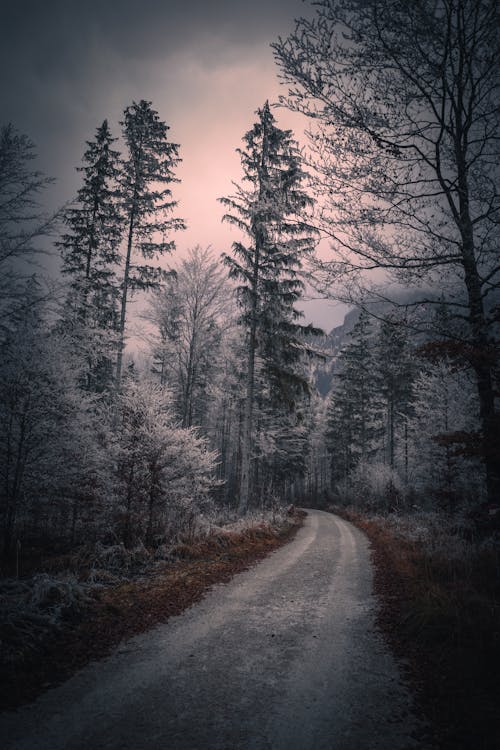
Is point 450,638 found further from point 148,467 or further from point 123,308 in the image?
point 123,308

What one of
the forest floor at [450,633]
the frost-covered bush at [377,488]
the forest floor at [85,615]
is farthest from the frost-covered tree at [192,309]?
the frost-covered bush at [377,488]

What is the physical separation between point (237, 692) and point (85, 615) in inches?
113

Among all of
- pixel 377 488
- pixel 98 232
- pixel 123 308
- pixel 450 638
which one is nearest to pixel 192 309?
pixel 123 308

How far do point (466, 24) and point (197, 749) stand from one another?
33.6ft

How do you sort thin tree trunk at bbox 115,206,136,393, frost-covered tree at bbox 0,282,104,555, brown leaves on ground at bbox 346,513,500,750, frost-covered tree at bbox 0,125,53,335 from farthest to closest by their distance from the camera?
1. thin tree trunk at bbox 115,206,136,393
2. frost-covered tree at bbox 0,125,53,335
3. frost-covered tree at bbox 0,282,104,555
4. brown leaves on ground at bbox 346,513,500,750

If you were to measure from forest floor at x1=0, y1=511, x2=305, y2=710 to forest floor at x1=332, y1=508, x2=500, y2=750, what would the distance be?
12.0 feet

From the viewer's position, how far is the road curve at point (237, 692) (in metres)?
2.78

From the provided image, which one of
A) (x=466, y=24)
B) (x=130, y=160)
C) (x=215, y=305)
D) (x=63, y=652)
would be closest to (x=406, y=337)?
(x=466, y=24)

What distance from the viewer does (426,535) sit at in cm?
1130

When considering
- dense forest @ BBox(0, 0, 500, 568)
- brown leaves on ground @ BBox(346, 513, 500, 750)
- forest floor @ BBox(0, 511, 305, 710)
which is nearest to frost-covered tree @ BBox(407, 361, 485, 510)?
dense forest @ BBox(0, 0, 500, 568)

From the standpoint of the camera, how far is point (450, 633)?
4453 millimetres

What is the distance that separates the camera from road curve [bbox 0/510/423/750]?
109 inches

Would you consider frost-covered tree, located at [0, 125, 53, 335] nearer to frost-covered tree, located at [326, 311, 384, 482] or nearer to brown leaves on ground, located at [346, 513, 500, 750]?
brown leaves on ground, located at [346, 513, 500, 750]

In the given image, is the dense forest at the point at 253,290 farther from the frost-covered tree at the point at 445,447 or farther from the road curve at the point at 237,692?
the road curve at the point at 237,692
